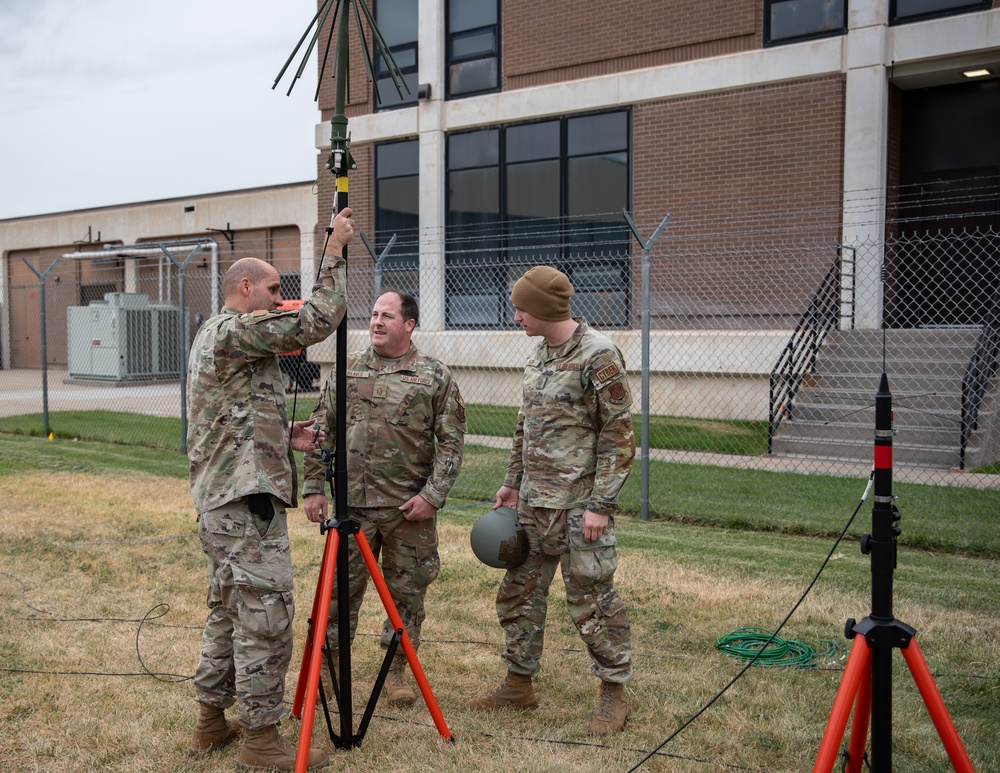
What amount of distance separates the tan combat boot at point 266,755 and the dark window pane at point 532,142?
14.2m

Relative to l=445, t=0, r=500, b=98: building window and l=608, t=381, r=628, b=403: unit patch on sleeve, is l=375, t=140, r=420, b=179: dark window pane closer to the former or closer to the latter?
l=445, t=0, r=500, b=98: building window

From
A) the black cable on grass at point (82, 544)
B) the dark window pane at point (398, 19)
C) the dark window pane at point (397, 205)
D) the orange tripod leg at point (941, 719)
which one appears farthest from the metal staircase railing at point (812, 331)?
the dark window pane at point (398, 19)

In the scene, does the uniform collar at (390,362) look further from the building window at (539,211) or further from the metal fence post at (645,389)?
the building window at (539,211)

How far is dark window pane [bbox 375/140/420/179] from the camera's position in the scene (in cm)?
1848

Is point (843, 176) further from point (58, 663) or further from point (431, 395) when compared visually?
point (58, 663)

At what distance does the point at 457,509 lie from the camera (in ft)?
29.9

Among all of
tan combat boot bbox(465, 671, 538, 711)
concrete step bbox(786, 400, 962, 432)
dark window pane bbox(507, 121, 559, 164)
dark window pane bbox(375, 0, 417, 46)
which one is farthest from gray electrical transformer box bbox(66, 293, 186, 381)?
tan combat boot bbox(465, 671, 538, 711)

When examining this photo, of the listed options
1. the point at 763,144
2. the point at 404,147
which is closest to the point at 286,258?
the point at 404,147

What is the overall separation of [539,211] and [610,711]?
44.8ft

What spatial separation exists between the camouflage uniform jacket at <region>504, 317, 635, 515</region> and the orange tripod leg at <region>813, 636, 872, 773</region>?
56.4 inches

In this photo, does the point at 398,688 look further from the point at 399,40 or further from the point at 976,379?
the point at 399,40

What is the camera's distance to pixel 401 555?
4.43 metres

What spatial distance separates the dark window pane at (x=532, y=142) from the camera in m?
16.8

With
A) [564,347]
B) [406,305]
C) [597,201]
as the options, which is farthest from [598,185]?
[564,347]
